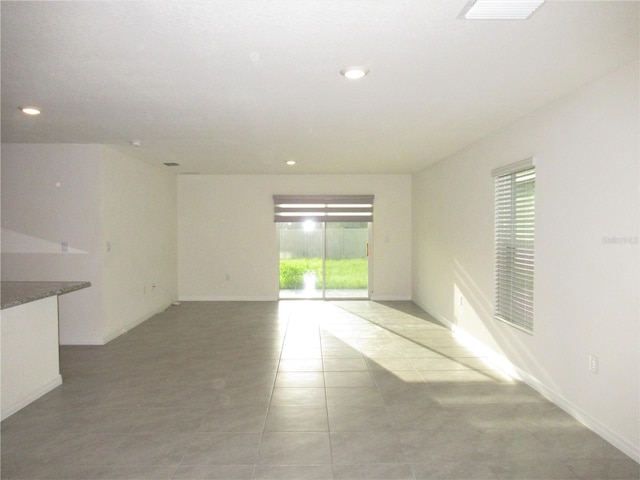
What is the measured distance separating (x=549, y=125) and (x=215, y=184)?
632 centimetres

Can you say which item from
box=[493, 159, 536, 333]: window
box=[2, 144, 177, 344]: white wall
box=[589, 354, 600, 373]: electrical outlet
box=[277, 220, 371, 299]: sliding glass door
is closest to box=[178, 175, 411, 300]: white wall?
box=[277, 220, 371, 299]: sliding glass door

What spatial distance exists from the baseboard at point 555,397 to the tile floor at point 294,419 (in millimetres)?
65

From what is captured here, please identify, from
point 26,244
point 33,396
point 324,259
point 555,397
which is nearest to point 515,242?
point 555,397

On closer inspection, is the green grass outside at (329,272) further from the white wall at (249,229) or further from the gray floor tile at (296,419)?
the gray floor tile at (296,419)

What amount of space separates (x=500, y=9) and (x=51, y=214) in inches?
211

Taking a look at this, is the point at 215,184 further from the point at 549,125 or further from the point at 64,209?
the point at 549,125

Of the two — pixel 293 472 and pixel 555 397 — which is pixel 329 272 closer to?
pixel 555 397

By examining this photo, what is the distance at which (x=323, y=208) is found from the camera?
876 cm

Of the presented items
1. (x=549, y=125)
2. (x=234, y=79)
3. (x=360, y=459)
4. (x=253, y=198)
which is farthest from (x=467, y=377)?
(x=253, y=198)

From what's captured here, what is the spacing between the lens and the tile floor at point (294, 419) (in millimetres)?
2734

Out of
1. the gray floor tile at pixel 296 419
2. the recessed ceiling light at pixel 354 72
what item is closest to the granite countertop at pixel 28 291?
the gray floor tile at pixel 296 419

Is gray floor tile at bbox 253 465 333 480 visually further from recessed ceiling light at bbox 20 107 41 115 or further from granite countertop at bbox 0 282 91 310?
recessed ceiling light at bbox 20 107 41 115

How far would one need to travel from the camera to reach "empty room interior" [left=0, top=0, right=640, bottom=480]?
2508mm

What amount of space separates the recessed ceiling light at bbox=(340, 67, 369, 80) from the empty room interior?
76 millimetres
